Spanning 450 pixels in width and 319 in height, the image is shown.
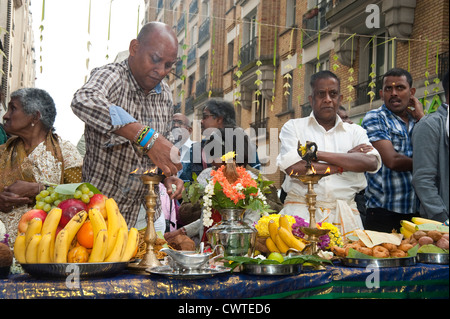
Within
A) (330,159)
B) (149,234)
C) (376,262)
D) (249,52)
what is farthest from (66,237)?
(249,52)

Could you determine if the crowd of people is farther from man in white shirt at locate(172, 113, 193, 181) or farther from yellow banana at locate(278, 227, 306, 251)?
man in white shirt at locate(172, 113, 193, 181)

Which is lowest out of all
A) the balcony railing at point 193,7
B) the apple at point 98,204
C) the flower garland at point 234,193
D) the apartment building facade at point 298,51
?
the apple at point 98,204

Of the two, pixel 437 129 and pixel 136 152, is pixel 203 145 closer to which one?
pixel 136 152

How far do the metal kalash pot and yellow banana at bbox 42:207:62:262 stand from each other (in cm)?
73

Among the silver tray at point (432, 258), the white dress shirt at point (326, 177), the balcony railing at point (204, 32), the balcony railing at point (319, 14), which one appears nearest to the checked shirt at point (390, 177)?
the white dress shirt at point (326, 177)

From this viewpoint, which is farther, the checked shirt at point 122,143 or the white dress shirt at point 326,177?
the white dress shirt at point 326,177

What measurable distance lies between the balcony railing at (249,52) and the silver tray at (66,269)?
12.3m

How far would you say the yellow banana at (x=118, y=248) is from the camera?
1747mm

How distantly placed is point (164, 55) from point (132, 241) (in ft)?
3.43

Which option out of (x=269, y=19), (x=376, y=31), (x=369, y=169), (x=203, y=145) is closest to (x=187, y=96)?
(x=269, y=19)

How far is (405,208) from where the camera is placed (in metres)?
3.28

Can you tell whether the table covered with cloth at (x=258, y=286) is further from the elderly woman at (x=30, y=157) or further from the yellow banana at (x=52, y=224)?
the elderly woman at (x=30, y=157)

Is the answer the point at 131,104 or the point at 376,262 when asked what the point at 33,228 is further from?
the point at 376,262

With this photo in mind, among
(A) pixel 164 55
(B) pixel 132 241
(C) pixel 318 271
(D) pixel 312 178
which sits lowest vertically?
(C) pixel 318 271
